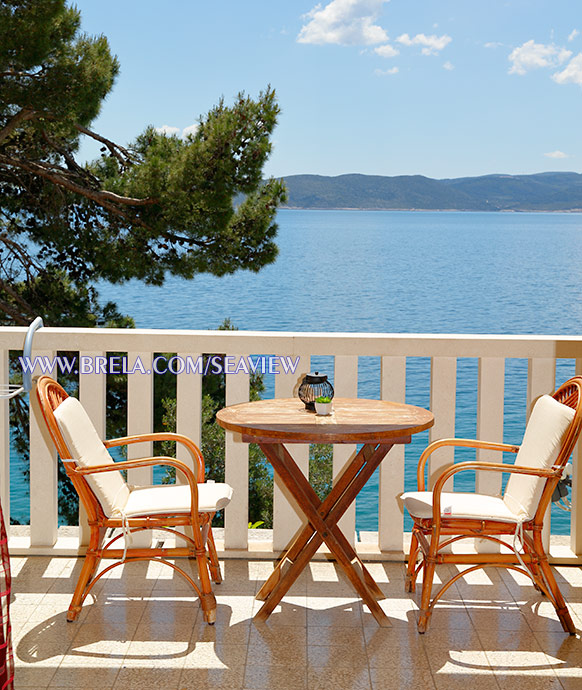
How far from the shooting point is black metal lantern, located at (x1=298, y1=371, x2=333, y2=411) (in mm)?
2961

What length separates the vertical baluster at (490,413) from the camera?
3316 mm

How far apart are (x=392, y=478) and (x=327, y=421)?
2.39 feet

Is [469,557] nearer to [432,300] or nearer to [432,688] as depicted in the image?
[432,688]

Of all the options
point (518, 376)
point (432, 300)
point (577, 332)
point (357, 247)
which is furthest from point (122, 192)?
point (357, 247)

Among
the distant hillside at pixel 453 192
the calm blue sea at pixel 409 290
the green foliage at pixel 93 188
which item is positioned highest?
the distant hillside at pixel 453 192

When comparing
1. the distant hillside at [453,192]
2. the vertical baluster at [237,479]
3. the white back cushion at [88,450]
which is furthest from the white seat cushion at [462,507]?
the distant hillside at [453,192]

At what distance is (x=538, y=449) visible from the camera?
280 centimetres

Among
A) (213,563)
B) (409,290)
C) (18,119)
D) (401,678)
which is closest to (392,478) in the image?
(213,563)

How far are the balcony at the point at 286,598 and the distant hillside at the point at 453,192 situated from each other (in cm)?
3358

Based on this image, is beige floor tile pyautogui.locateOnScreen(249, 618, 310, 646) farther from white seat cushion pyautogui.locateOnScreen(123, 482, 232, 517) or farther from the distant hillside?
the distant hillside

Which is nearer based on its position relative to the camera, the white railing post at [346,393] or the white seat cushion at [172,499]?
the white seat cushion at [172,499]

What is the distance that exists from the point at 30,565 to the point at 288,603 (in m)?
1.10

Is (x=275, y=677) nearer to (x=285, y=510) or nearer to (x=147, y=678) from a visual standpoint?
(x=147, y=678)

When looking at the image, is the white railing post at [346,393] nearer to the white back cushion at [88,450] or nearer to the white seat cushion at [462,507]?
the white seat cushion at [462,507]
